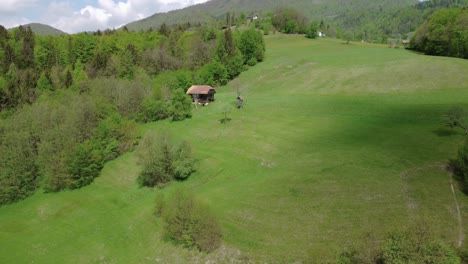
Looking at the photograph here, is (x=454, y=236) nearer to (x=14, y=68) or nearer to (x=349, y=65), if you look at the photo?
(x=349, y=65)

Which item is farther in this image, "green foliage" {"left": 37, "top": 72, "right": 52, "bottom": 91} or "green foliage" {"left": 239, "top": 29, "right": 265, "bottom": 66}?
"green foliage" {"left": 239, "top": 29, "right": 265, "bottom": 66}

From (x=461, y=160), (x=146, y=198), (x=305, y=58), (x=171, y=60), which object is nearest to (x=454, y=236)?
(x=461, y=160)

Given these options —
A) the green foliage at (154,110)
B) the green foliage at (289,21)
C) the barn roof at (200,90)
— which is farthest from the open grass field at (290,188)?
the green foliage at (289,21)

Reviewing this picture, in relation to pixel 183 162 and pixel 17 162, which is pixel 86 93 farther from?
pixel 183 162

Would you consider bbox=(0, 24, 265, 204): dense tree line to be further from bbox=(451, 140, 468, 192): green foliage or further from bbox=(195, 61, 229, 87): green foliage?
bbox=(451, 140, 468, 192): green foliage

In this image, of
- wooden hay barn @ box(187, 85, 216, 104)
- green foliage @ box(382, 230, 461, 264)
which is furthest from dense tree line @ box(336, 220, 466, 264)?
wooden hay barn @ box(187, 85, 216, 104)

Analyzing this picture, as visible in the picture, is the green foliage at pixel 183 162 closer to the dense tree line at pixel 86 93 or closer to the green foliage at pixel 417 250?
the dense tree line at pixel 86 93

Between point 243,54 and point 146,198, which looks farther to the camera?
point 243,54
